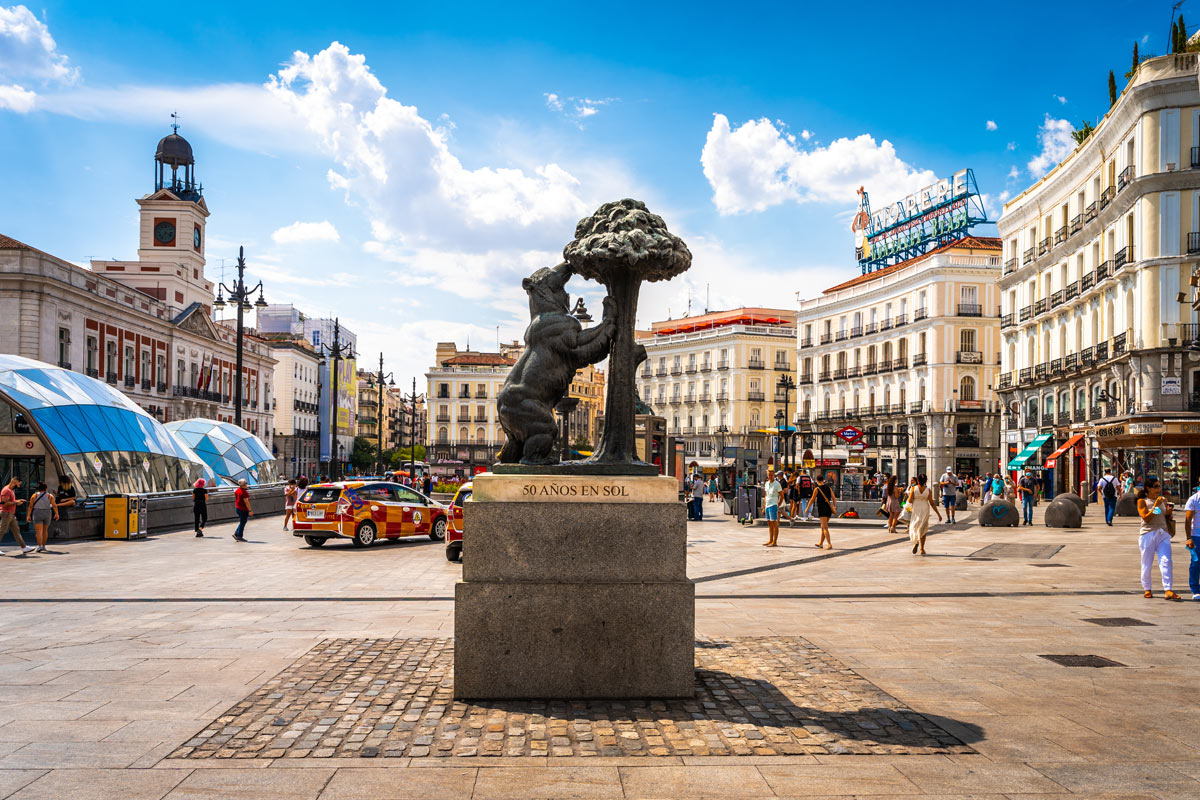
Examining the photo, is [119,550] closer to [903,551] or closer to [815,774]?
[903,551]

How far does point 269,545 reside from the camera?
21.3 m

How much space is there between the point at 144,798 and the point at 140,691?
2.40 meters

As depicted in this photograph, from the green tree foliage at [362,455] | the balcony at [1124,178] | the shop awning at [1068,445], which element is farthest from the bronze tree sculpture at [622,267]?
the green tree foliage at [362,455]

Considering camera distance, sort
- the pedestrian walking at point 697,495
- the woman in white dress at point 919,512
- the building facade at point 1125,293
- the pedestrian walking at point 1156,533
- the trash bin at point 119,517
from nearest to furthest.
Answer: the pedestrian walking at point 1156,533 < the woman in white dress at point 919,512 < the trash bin at point 119,517 < the pedestrian walking at point 697,495 < the building facade at point 1125,293

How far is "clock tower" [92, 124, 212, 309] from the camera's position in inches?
2901

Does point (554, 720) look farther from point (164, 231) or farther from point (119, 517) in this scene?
point (164, 231)

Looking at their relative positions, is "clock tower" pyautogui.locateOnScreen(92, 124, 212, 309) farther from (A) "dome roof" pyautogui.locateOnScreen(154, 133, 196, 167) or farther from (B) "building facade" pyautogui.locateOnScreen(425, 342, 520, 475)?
(B) "building facade" pyautogui.locateOnScreen(425, 342, 520, 475)

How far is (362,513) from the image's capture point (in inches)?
838

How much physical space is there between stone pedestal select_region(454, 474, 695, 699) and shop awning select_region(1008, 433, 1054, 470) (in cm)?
4213

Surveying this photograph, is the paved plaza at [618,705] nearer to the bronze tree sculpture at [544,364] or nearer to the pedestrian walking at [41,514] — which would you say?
the bronze tree sculpture at [544,364]

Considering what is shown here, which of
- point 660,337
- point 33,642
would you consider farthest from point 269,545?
point 660,337

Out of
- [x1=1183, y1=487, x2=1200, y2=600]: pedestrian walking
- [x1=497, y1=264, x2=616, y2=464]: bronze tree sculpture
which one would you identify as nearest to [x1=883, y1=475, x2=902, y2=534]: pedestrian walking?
[x1=1183, y1=487, x2=1200, y2=600]: pedestrian walking

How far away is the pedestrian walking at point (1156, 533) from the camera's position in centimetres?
1191

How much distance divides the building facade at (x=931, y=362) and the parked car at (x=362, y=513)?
37.0m
